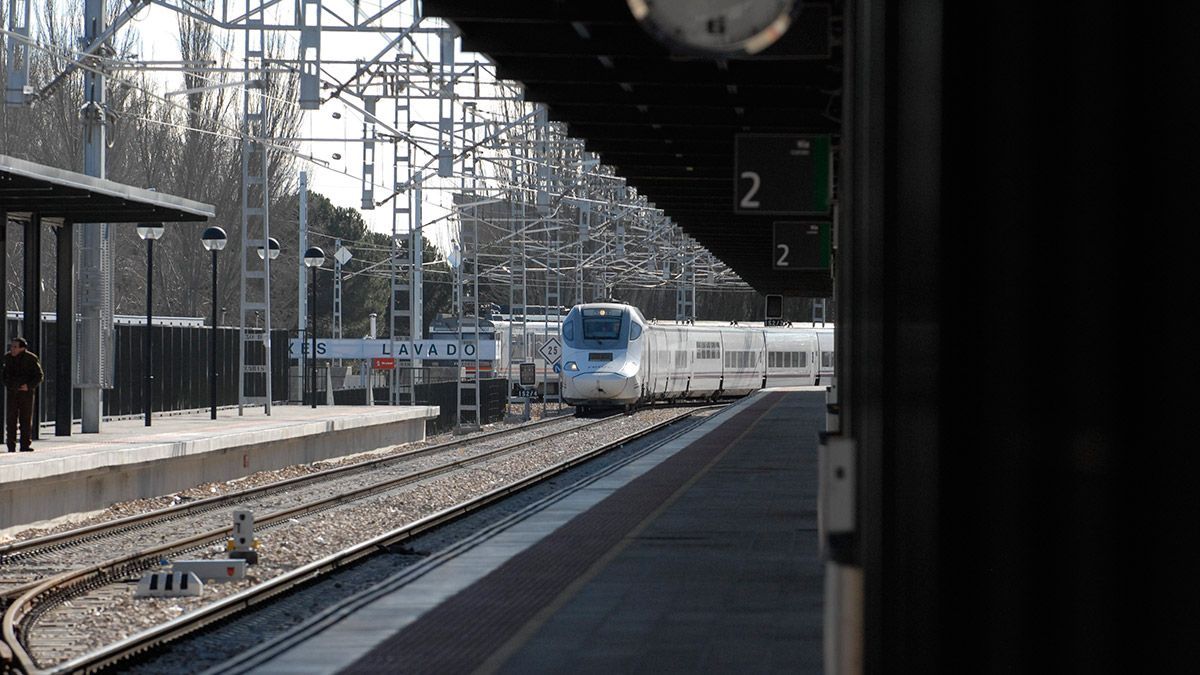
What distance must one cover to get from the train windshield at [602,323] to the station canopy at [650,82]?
21730mm

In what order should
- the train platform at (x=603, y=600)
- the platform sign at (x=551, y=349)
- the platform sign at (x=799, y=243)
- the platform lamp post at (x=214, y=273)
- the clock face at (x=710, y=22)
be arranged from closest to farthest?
1. the clock face at (x=710, y=22)
2. the train platform at (x=603, y=600)
3. the platform sign at (x=799, y=243)
4. the platform lamp post at (x=214, y=273)
5. the platform sign at (x=551, y=349)

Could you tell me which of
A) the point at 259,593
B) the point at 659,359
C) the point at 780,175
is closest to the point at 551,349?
the point at 659,359

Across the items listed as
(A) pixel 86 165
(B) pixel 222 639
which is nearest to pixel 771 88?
(B) pixel 222 639

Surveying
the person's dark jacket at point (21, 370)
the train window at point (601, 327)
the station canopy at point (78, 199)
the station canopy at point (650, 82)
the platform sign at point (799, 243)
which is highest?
the station canopy at point (650, 82)

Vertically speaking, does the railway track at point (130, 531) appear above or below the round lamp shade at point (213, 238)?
below

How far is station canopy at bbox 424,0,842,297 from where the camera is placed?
471 inches

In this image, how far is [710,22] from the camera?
3896 mm

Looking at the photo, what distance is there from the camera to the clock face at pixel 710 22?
383cm

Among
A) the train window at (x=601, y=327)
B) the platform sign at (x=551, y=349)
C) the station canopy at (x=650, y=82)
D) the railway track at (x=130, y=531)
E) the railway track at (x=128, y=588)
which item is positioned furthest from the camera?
the platform sign at (x=551, y=349)

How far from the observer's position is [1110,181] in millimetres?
2361

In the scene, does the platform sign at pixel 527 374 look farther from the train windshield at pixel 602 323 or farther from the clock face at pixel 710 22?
the clock face at pixel 710 22

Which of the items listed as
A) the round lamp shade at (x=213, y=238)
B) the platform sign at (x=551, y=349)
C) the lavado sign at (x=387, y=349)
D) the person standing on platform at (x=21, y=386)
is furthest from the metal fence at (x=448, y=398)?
the person standing on platform at (x=21, y=386)

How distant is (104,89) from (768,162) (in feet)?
39.7

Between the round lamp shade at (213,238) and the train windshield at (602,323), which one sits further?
the train windshield at (602,323)
